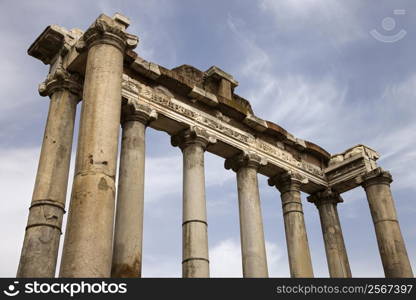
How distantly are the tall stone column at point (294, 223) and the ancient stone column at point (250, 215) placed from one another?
1.94 metres

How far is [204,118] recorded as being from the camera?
1989 cm

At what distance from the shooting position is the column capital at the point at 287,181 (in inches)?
880

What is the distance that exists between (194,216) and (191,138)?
133 inches

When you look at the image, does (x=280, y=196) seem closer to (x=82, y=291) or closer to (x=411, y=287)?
(x=411, y=287)

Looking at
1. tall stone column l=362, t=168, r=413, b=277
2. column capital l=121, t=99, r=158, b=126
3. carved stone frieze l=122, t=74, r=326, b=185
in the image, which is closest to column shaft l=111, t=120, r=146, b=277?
column capital l=121, t=99, r=158, b=126

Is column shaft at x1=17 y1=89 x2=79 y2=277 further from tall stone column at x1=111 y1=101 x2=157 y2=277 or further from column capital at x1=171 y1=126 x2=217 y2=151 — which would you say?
column capital at x1=171 y1=126 x2=217 y2=151

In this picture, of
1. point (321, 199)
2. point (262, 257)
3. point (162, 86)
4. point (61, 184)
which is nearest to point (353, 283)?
point (262, 257)

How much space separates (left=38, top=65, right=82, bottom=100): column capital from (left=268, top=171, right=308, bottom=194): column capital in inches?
405

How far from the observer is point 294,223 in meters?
21.5

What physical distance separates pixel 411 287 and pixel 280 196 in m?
10.3

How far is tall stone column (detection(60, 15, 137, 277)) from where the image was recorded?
10.2 metres

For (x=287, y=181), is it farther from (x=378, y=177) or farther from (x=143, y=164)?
(x=143, y=164)

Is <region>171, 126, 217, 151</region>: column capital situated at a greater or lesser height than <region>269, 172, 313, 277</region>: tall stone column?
greater

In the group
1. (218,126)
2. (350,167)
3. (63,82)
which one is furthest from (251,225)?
(63,82)
